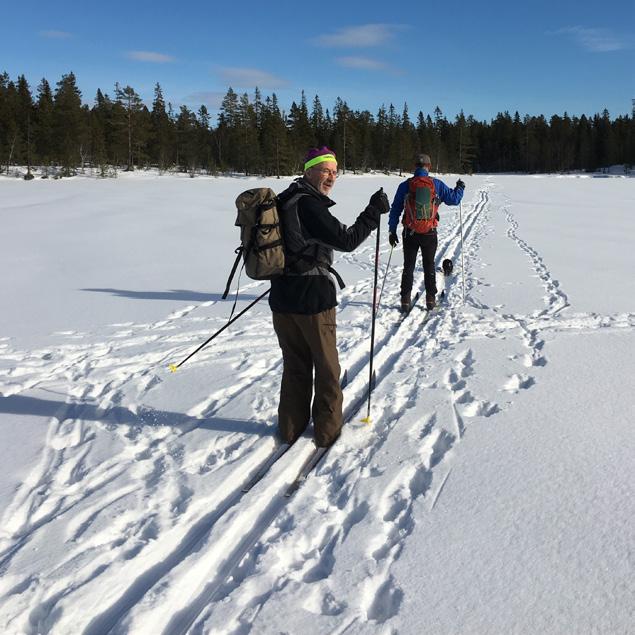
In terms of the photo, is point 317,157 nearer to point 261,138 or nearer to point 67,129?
point 67,129

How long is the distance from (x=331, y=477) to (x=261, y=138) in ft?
225

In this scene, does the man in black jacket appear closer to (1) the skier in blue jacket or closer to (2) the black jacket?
(2) the black jacket

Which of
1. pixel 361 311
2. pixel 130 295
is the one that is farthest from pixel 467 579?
pixel 130 295

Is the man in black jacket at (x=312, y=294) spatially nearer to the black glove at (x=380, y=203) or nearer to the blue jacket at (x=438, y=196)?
the black glove at (x=380, y=203)

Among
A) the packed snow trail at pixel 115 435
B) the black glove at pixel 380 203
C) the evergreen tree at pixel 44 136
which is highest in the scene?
the evergreen tree at pixel 44 136

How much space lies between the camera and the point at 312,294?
346cm

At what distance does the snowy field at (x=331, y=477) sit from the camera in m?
2.32

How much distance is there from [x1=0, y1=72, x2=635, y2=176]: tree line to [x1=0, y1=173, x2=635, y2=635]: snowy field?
43082mm

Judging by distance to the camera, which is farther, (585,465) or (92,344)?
(92,344)

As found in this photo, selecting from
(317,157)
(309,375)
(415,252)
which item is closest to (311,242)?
(317,157)

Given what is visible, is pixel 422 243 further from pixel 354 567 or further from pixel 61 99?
pixel 61 99

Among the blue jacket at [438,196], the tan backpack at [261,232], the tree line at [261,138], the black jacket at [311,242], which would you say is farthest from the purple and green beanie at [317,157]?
the tree line at [261,138]

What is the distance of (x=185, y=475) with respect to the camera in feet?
11.0

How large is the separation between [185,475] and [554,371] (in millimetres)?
3426
